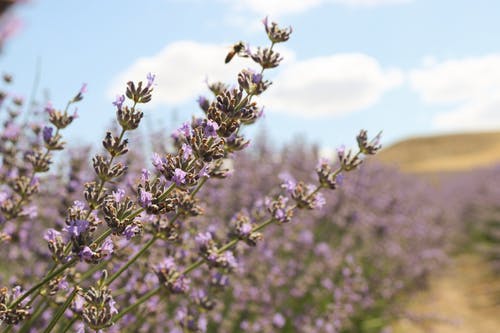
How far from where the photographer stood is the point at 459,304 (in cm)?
933

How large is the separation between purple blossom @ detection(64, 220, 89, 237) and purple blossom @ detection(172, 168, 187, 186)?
269mm

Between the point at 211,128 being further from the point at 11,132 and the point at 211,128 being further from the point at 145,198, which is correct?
the point at 11,132

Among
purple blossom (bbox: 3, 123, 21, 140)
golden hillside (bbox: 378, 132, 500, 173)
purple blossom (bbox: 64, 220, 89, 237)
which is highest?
golden hillside (bbox: 378, 132, 500, 173)

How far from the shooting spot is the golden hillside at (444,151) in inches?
1756

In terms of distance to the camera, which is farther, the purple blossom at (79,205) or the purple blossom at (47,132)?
the purple blossom at (47,132)

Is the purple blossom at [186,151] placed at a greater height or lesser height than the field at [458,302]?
greater

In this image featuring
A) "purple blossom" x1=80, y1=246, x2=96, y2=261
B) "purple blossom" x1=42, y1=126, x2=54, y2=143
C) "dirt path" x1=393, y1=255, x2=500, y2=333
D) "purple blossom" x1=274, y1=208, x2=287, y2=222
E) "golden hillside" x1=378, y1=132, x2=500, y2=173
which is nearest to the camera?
"purple blossom" x1=80, y1=246, x2=96, y2=261

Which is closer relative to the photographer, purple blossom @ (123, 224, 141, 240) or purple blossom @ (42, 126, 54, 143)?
purple blossom @ (123, 224, 141, 240)

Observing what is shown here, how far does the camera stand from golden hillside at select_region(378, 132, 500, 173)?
146 feet

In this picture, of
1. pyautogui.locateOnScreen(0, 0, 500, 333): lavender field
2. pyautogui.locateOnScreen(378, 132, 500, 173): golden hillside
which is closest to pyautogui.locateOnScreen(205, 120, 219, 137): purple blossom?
pyautogui.locateOnScreen(0, 0, 500, 333): lavender field

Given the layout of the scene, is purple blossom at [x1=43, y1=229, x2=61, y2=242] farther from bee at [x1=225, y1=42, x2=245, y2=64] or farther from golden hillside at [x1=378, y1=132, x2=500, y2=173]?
golden hillside at [x1=378, y1=132, x2=500, y2=173]

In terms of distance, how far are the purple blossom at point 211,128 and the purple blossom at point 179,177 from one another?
5.7 inches

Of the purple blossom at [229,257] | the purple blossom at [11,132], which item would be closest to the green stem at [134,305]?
the purple blossom at [229,257]

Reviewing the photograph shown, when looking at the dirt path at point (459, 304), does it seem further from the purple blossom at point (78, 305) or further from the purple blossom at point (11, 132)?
the purple blossom at point (78, 305)
